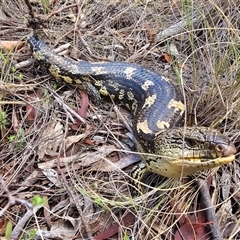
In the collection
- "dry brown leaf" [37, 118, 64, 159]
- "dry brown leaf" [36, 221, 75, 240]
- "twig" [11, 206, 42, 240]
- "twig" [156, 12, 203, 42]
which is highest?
"twig" [156, 12, 203, 42]

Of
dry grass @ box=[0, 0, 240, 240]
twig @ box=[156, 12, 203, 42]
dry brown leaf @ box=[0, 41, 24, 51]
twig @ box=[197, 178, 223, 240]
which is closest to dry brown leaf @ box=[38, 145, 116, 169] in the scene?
dry grass @ box=[0, 0, 240, 240]

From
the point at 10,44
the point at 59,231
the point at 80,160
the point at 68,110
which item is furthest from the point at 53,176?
the point at 10,44

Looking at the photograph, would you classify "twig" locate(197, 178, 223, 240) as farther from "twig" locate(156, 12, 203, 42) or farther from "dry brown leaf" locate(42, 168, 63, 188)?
"twig" locate(156, 12, 203, 42)

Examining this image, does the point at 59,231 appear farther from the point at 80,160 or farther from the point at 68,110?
the point at 68,110

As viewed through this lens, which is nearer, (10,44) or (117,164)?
(117,164)

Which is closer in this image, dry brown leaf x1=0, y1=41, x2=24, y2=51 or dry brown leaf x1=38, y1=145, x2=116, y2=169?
dry brown leaf x1=38, y1=145, x2=116, y2=169

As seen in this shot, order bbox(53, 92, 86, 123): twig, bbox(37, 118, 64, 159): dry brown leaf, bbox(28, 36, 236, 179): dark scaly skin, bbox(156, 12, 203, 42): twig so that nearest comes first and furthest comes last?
1. bbox(28, 36, 236, 179): dark scaly skin
2. bbox(37, 118, 64, 159): dry brown leaf
3. bbox(53, 92, 86, 123): twig
4. bbox(156, 12, 203, 42): twig

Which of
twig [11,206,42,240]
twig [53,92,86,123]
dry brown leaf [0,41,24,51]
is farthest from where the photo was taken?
dry brown leaf [0,41,24,51]
